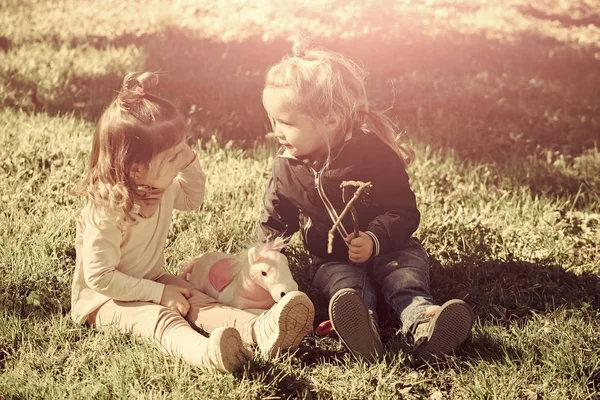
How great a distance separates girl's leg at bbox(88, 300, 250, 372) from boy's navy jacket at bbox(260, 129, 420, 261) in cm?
83

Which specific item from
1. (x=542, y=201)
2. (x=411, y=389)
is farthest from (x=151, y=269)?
(x=542, y=201)

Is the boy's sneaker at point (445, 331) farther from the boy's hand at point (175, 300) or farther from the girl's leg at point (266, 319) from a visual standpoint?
the boy's hand at point (175, 300)

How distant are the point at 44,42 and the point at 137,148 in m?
4.96

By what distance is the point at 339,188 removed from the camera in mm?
3432

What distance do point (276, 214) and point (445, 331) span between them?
1.19 metres

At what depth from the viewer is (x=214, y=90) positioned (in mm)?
6238

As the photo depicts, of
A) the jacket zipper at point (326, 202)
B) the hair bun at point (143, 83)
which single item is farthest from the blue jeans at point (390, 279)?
the hair bun at point (143, 83)

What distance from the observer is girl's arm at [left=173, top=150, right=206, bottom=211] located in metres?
3.38

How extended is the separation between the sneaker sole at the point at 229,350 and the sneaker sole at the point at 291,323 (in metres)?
0.14

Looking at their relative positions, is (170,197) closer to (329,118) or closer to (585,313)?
(329,118)

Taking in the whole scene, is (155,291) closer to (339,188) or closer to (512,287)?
(339,188)

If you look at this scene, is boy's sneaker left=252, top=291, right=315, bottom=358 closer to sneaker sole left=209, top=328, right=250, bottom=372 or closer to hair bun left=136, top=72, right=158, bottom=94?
sneaker sole left=209, top=328, right=250, bottom=372

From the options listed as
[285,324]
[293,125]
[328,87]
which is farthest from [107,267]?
[328,87]

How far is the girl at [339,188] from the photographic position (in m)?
Result: 3.21
